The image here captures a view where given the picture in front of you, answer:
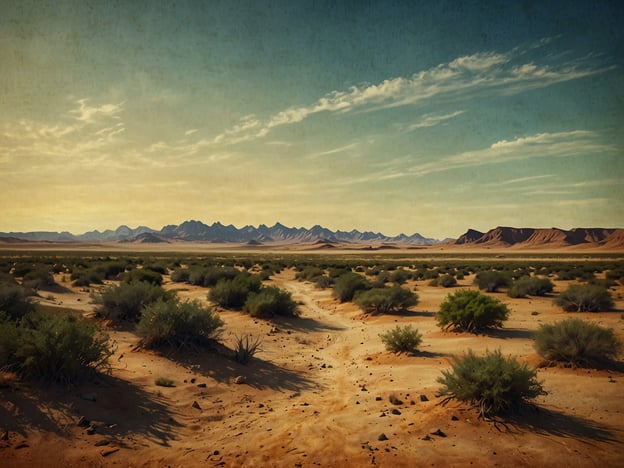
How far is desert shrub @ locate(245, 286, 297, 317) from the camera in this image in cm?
1641

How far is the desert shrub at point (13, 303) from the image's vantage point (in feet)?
37.9

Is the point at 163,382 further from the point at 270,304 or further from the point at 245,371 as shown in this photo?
the point at 270,304

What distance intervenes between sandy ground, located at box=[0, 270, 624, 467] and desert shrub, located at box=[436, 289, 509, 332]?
2.79 metres

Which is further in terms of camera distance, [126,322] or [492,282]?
[492,282]

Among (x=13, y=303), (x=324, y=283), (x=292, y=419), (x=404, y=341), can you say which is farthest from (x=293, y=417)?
(x=324, y=283)

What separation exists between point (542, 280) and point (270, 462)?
78.8ft

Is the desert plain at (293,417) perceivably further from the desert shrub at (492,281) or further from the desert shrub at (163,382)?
the desert shrub at (492,281)

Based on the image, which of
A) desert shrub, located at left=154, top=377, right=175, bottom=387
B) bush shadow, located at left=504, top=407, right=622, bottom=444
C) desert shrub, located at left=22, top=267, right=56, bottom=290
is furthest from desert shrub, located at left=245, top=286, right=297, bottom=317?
desert shrub, located at left=22, top=267, right=56, bottom=290

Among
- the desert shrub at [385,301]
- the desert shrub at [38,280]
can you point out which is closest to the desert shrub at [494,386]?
the desert shrub at [385,301]

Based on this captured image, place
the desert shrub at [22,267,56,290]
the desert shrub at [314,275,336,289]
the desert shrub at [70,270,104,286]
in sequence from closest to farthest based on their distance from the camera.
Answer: the desert shrub at [22,267,56,290] < the desert shrub at [70,270,104,286] < the desert shrub at [314,275,336,289]

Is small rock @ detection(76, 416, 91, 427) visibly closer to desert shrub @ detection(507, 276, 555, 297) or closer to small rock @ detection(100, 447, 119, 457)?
small rock @ detection(100, 447, 119, 457)

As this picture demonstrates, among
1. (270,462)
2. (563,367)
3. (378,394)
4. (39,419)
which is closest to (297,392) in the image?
(378,394)

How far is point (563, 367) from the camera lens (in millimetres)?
9398

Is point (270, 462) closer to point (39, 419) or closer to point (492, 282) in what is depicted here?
point (39, 419)
